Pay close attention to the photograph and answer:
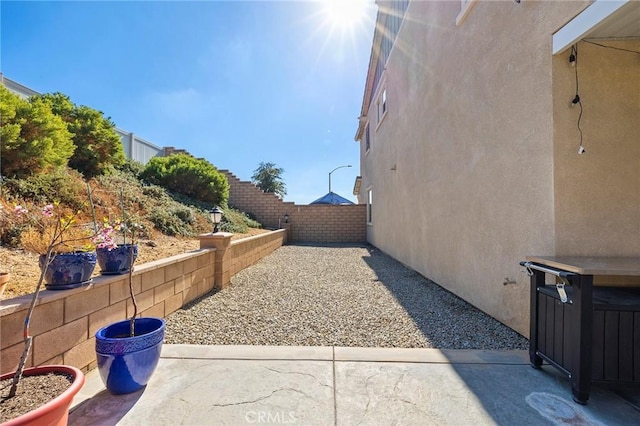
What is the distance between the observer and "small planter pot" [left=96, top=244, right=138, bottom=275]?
105 inches

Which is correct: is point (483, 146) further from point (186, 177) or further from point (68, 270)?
point (186, 177)

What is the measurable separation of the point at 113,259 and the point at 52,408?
5.28ft

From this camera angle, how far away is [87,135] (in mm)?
7023

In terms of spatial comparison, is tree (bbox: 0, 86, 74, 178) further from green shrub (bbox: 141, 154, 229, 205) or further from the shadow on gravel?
the shadow on gravel

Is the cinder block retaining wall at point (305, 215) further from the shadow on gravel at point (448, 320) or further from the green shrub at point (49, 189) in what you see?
the green shrub at point (49, 189)

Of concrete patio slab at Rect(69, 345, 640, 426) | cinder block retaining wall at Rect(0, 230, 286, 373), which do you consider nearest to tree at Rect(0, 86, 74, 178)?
cinder block retaining wall at Rect(0, 230, 286, 373)

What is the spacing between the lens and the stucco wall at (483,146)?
282 centimetres

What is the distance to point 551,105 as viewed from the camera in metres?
2.66

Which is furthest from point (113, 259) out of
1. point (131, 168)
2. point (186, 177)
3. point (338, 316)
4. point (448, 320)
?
point (131, 168)

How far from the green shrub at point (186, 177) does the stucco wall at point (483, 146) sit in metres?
7.51

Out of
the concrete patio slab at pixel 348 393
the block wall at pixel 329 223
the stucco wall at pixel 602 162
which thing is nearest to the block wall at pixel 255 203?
the block wall at pixel 329 223

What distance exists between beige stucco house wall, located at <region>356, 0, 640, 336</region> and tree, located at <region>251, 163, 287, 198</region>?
20.3 meters

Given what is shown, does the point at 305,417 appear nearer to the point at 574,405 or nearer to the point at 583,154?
the point at 574,405

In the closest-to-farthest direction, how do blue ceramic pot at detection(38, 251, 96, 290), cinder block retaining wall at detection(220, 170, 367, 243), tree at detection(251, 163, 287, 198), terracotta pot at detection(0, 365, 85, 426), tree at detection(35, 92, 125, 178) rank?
terracotta pot at detection(0, 365, 85, 426), blue ceramic pot at detection(38, 251, 96, 290), tree at detection(35, 92, 125, 178), cinder block retaining wall at detection(220, 170, 367, 243), tree at detection(251, 163, 287, 198)
